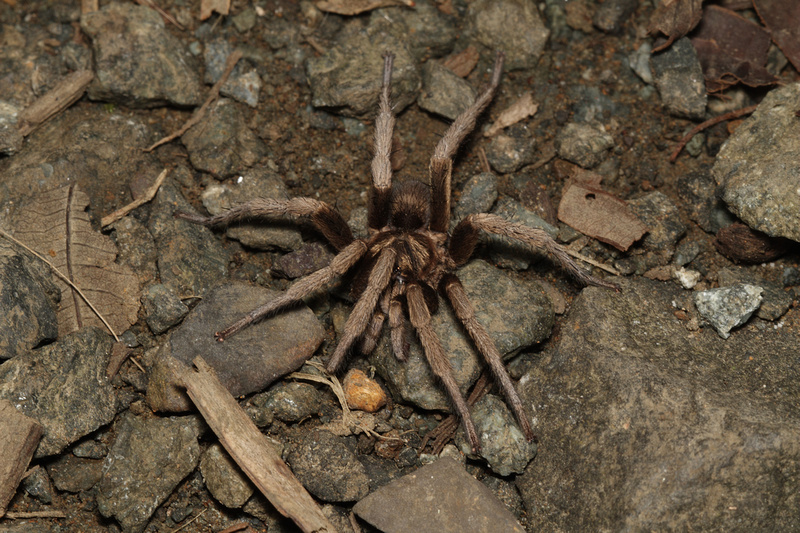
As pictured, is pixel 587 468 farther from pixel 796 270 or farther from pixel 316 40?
pixel 316 40

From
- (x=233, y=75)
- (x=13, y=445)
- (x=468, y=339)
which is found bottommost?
(x=468, y=339)

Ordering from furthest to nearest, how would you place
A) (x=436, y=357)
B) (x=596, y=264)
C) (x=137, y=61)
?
(x=137, y=61)
(x=596, y=264)
(x=436, y=357)

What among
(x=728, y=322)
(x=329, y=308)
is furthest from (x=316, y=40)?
(x=728, y=322)

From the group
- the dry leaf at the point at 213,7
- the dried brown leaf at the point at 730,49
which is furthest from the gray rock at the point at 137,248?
the dried brown leaf at the point at 730,49

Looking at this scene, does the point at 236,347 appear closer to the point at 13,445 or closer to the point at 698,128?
the point at 13,445

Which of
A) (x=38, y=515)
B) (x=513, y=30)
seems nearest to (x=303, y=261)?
(x=38, y=515)

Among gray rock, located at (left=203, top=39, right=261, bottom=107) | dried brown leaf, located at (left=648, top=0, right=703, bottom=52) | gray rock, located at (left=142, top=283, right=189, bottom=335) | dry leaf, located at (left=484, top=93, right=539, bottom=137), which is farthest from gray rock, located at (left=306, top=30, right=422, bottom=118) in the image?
dried brown leaf, located at (left=648, top=0, right=703, bottom=52)
